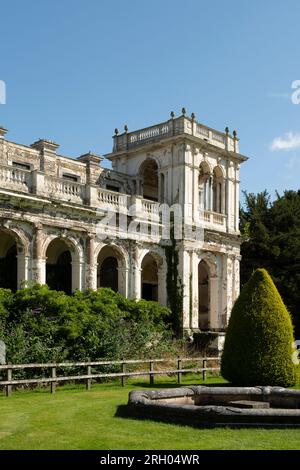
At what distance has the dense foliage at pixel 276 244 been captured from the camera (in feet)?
124

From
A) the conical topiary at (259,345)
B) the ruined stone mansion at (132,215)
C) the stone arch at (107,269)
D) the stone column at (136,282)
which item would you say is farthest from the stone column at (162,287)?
the conical topiary at (259,345)

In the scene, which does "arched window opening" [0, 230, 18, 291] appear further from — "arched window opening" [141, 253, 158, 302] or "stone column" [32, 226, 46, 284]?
"arched window opening" [141, 253, 158, 302]

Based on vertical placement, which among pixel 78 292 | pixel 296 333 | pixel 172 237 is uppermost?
pixel 172 237

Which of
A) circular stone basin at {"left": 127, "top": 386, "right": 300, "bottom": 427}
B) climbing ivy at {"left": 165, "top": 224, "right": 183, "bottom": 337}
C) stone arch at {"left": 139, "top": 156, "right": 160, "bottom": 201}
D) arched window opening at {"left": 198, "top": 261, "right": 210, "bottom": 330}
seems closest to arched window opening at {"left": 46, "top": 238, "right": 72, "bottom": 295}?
climbing ivy at {"left": 165, "top": 224, "right": 183, "bottom": 337}

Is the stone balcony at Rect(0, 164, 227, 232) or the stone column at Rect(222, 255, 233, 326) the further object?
the stone column at Rect(222, 255, 233, 326)

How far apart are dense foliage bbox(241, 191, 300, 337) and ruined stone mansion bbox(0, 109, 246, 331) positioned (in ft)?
18.0

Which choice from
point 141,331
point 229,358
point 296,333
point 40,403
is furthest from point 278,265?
point 40,403

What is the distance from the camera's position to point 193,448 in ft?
28.8

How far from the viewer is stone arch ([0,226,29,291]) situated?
24031mm

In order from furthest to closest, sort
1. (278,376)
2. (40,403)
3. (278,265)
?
(278,265) → (278,376) → (40,403)

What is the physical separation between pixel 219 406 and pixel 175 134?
67.5 ft

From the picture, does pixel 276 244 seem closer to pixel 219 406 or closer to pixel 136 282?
pixel 136 282
